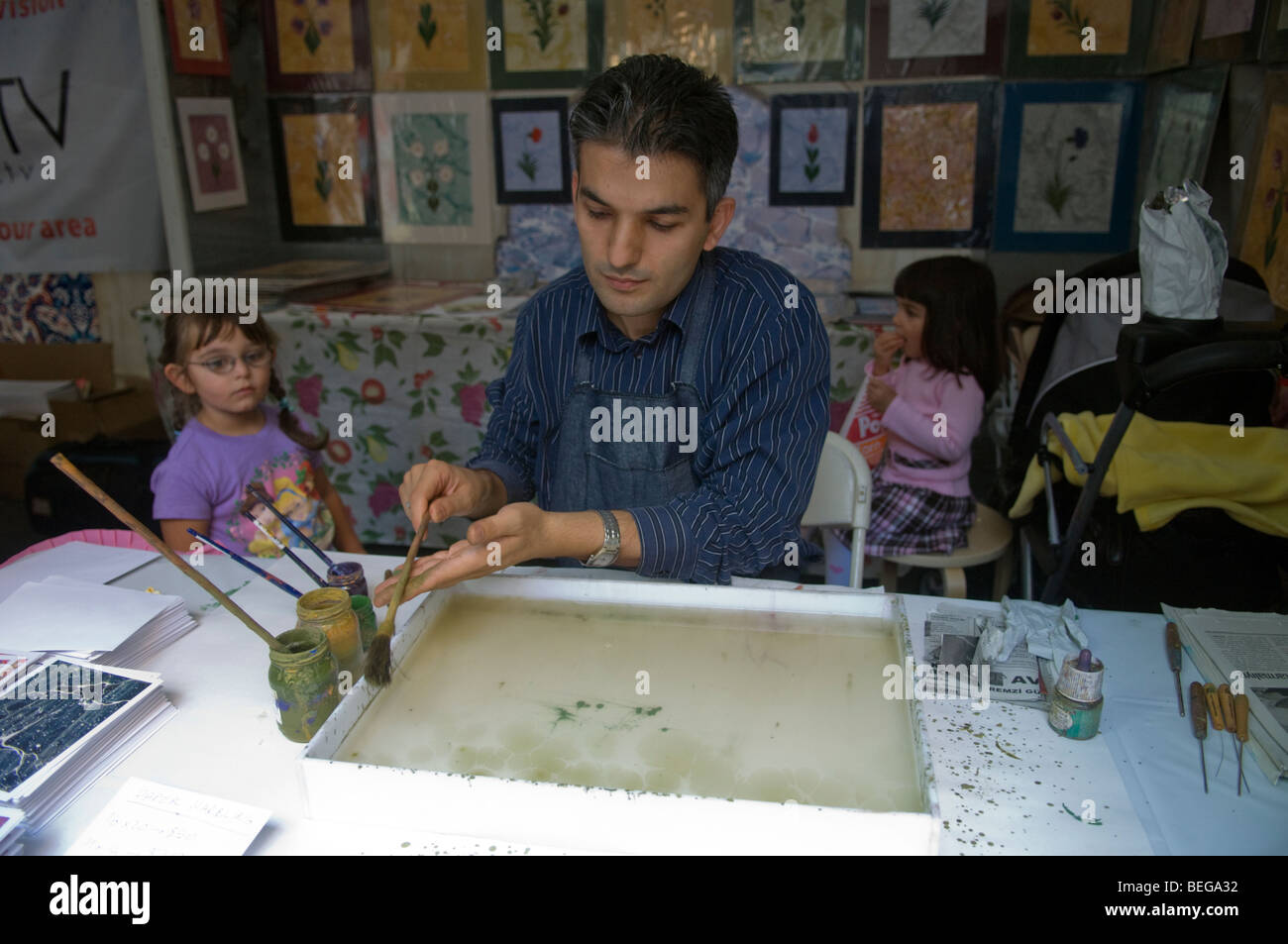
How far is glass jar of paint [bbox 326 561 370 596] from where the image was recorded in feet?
5.06

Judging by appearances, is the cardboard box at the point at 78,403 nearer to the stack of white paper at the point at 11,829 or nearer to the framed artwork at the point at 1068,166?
the stack of white paper at the point at 11,829

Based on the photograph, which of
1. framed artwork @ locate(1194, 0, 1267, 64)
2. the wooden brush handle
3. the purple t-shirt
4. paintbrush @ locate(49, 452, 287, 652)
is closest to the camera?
paintbrush @ locate(49, 452, 287, 652)

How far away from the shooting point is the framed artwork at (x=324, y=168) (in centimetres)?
394

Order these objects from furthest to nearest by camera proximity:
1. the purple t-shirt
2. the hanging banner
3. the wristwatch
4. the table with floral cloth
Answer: the hanging banner, the table with floral cloth, the purple t-shirt, the wristwatch

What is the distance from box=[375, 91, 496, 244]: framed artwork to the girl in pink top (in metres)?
1.93

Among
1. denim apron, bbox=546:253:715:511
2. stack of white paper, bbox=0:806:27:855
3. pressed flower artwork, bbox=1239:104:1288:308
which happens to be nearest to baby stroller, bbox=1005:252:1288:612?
pressed flower artwork, bbox=1239:104:1288:308

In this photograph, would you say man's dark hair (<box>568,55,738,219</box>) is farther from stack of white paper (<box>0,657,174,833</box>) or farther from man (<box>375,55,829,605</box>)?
stack of white paper (<box>0,657,174,833</box>)

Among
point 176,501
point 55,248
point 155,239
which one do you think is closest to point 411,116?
point 155,239

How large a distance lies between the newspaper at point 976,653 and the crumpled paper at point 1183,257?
0.73 meters

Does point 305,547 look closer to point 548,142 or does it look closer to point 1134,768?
point 1134,768

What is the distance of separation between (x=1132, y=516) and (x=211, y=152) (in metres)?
3.48

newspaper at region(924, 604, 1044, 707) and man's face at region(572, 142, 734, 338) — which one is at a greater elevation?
man's face at region(572, 142, 734, 338)

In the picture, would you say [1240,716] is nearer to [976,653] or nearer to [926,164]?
[976,653]

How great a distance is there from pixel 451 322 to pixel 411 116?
112cm
